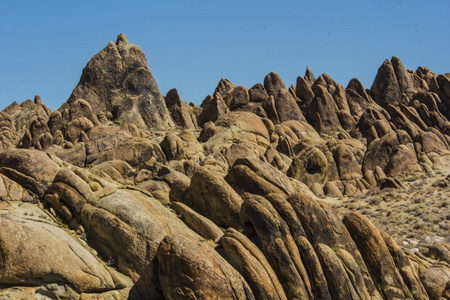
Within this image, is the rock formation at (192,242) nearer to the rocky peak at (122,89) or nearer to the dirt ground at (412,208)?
the dirt ground at (412,208)

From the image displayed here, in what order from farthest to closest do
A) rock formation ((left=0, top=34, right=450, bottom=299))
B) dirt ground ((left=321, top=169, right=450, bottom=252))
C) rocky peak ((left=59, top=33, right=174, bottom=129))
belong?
rocky peak ((left=59, top=33, right=174, bottom=129)) → dirt ground ((left=321, top=169, right=450, bottom=252)) → rock formation ((left=0, top=34, right=450, bottom=299))

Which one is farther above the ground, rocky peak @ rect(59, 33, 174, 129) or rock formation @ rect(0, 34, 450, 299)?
rocky peak @ rect(59, 33, 174, 129)

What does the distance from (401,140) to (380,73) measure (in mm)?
44015

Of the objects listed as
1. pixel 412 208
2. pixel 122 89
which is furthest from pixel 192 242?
pixel 122 89

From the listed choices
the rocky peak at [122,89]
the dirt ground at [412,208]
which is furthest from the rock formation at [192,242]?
the rocky peak at [122,89]

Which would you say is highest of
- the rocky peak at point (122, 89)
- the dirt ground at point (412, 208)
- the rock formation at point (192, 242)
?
the rocky peak at point (122, 89)

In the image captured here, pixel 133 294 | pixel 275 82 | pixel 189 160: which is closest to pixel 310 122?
pixel 275 82

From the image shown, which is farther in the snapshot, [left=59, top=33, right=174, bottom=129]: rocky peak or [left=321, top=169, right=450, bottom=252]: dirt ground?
[left=59, top=33, right=174, bottom=129]: rocky peak

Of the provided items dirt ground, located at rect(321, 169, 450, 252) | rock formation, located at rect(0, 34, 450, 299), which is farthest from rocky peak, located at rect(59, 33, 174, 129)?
rock formation, located at rect(0, 34, 450, 299)

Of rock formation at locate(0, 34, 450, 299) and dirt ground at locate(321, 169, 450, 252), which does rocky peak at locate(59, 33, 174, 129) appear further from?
rock formation at locate(0, 34, 450, 299)

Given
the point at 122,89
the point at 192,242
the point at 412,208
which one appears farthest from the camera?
the point at 122,89

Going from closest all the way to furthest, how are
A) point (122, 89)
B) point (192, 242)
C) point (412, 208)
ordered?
1. point (192, 242)
2. point (412, 208)
3. point (122, 89)

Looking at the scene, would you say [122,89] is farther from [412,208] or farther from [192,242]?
[192,242]

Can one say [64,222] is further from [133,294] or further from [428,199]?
[428,199]
